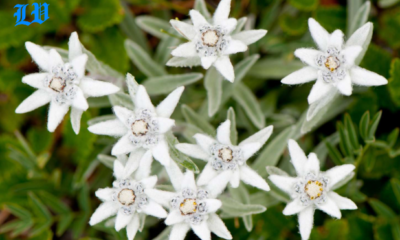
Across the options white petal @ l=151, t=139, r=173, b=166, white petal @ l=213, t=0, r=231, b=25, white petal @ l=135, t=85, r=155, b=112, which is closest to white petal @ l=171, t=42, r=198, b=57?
white petal @ l=213, t=0, r=231, b=25

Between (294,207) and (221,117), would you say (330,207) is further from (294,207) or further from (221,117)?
(221,117)

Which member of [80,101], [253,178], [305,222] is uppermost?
[80,101]

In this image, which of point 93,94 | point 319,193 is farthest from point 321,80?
point 93,94

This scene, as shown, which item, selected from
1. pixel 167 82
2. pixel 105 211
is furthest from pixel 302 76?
pixel 105 211

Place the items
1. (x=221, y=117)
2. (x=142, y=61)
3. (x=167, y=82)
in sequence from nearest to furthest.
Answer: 1. (x=167, y=82)
2. (x=142, y=61)
3. (x=221, y=117)

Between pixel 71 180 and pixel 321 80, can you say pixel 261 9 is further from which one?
pixel 71 180

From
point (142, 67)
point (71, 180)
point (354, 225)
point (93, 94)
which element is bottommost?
point (71, 180)

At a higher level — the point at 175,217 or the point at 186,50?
the point at 186,50
